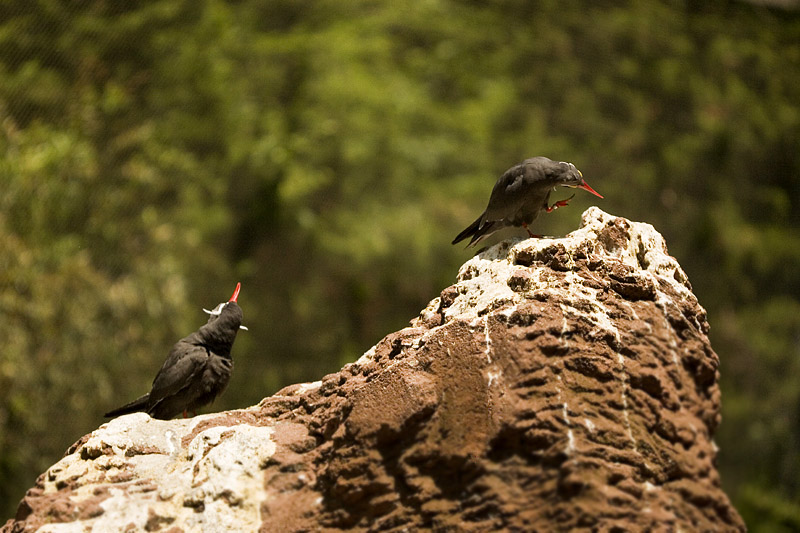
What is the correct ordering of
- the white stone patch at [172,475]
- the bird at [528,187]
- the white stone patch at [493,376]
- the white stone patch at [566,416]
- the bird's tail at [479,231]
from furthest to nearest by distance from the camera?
the bird's tail at [479,231]
the bird at [528,187]
the white stone patch at [172,475]
the white stone patch at [493,376]
the white stone patch at [566,416]

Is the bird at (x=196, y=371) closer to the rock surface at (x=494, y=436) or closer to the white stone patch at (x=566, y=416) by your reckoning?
the rock surface at (x=494, y=436)

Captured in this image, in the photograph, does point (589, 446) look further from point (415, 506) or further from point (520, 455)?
point (415, 506)

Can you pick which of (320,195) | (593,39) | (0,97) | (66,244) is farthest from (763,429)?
(0,97)

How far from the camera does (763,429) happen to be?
7629 mm

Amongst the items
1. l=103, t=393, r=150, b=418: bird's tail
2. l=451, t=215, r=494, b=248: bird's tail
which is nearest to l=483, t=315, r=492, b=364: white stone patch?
l=451, t=215, r=494, b=248: bird's tail

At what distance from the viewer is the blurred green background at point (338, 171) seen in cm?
642

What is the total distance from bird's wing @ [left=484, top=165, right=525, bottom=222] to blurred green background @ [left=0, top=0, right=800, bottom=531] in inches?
137

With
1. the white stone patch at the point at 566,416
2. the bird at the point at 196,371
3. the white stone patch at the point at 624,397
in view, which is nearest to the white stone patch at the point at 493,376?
the white stone patch at the point at 566,416

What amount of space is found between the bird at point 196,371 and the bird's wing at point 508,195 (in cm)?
139

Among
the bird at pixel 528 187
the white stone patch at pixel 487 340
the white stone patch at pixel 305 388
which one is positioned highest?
the bird at pixel 528 187

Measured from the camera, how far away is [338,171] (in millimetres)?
7324

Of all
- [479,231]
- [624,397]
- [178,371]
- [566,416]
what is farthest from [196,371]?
[624,397]

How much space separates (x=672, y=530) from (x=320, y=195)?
18.3 feet

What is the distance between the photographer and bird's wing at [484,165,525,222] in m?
3.24
